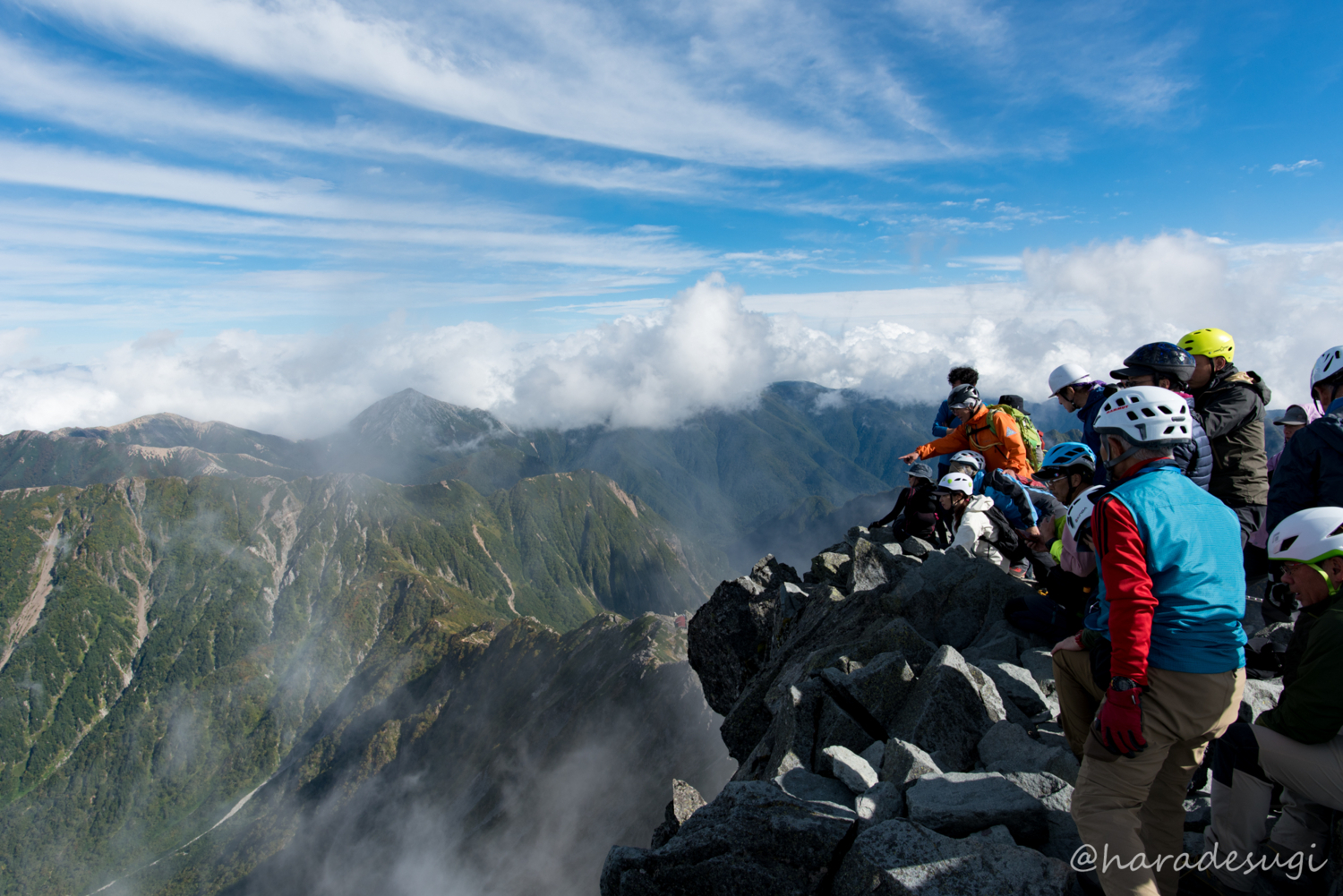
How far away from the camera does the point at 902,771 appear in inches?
367

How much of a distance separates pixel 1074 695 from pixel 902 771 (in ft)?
9.11

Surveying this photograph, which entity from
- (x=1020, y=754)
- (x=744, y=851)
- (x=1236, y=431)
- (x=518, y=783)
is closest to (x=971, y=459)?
(x=1236, y=431)

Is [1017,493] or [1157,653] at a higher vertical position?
[1157,653]

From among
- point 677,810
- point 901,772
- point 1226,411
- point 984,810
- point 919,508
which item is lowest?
point 677,810

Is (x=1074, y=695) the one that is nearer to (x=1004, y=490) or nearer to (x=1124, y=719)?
(x=1124, y=719)

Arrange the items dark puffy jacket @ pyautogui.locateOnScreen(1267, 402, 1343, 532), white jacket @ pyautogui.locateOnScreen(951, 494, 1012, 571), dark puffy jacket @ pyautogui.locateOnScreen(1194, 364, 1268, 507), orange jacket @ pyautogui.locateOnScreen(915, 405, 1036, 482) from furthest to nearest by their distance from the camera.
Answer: orange jacket @ pyautogui.locateOnScreen(915, 405, 1036, 482)
white jacket @ pyautogui.locateOnScreen(951, 494, 1012, 571)
dark puffy jacket @ pyautogui.locateOnScreen(1194, 364, 1268, 507)
dark puffy jacket @ pyautogui.locateOnScreen(1267, 402, 1343, 532)

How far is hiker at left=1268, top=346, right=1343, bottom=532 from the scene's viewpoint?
937 centimetres

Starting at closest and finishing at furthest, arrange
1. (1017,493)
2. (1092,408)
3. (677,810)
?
(677,810), (1092,408), (1017,493)

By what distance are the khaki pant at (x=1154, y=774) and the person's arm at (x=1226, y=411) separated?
738 centimetres

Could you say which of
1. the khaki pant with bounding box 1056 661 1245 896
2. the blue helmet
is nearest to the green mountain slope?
the blue helmet

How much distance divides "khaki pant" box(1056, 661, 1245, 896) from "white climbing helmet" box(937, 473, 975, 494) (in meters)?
10.9

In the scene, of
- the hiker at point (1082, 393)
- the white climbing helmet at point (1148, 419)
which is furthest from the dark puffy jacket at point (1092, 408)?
the white climbing helmet at point (1148, 419)

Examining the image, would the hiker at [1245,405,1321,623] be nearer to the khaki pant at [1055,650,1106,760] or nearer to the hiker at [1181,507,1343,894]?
the hiker at [1181,507,1343,894]

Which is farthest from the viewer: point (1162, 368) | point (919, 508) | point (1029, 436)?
point (1029, 436)
